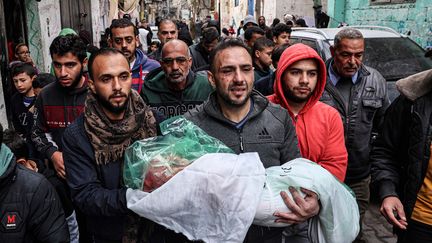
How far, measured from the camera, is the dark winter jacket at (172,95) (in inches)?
130

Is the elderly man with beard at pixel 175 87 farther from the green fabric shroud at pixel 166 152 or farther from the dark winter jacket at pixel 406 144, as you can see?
the dark winter jacket at pixel 406 144

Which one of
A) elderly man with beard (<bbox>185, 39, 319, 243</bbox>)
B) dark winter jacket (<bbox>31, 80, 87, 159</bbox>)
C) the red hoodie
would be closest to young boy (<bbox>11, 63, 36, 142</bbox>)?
dark winter jacket (<bbox>31, 80, 87, 159</bbox>)

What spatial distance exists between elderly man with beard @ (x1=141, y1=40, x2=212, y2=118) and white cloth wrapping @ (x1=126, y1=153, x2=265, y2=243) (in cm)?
163

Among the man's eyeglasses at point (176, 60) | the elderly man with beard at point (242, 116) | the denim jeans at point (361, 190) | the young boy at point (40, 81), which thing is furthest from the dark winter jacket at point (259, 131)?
the young boy at point (40, 81)

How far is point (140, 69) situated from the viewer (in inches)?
163

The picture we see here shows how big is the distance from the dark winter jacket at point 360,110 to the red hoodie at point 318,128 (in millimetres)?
717

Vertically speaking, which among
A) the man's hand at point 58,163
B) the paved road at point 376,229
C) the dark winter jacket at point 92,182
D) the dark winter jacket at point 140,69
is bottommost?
the paved road at point 376,229

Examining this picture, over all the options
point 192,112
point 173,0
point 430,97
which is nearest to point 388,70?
point 430,97

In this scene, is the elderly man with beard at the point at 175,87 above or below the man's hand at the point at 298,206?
above

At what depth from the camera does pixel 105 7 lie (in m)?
16.8

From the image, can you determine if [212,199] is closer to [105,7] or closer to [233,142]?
[233,142]

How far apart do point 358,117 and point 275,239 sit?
1642 millimetres

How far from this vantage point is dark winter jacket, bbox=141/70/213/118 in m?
3.29

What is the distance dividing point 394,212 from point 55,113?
8.04 feet
